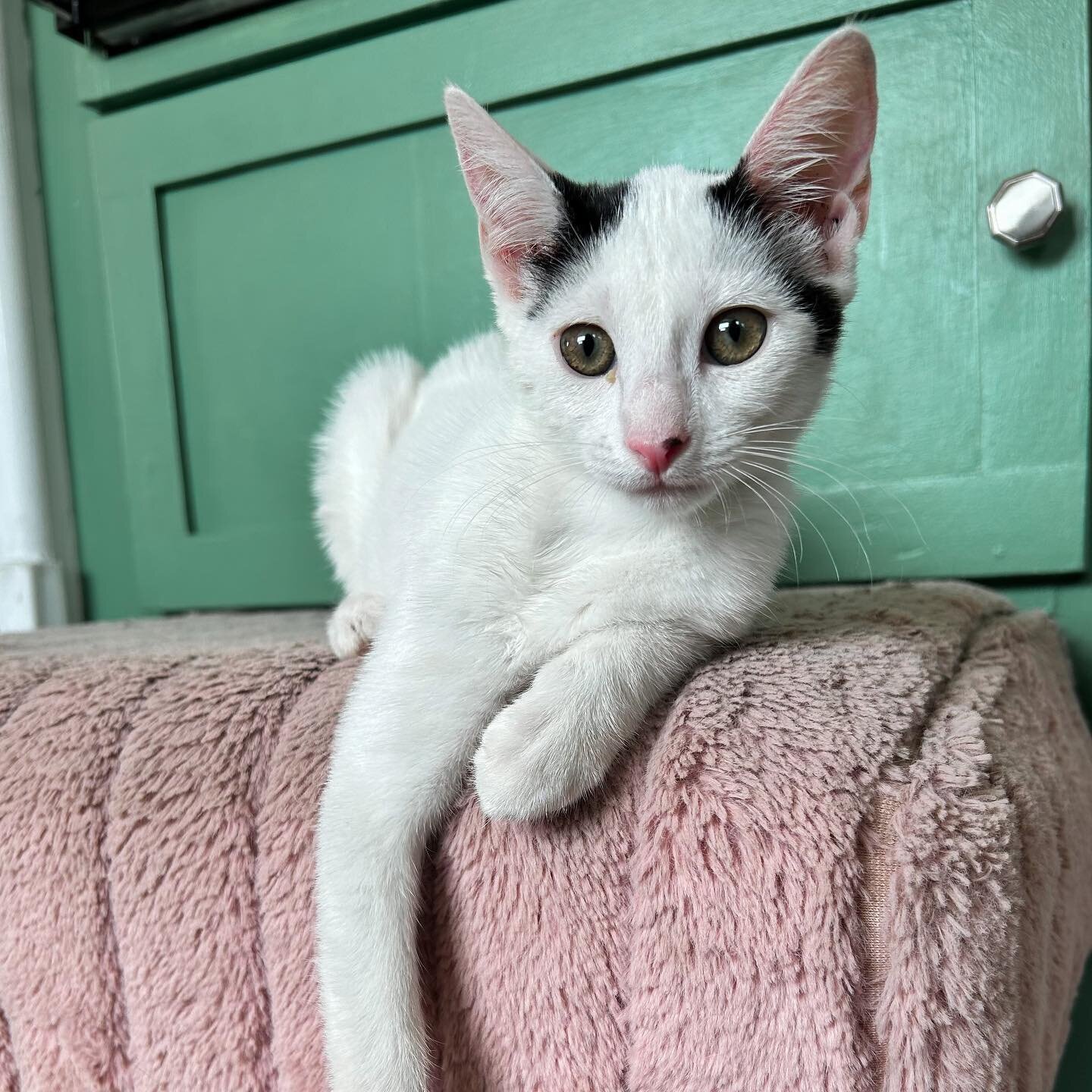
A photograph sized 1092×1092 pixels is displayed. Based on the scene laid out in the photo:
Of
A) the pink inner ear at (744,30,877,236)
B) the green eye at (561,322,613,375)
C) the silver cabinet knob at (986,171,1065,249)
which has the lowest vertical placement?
the green eye at (561,322,613,375)

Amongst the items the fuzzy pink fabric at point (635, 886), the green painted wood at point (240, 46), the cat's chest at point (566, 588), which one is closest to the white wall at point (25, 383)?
the green painted wood at point (240, 46)

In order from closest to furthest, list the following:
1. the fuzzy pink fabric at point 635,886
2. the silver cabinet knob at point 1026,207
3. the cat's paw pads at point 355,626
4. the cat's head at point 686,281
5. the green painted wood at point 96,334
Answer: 1. the fuzzy pink fabric at point 635,886
2. the cat's head at point 686,281
3. the cat's paw pads at point 355,626
4. the silver cabinet knob at point 1026,207
5. the green painted wood at point 96,334

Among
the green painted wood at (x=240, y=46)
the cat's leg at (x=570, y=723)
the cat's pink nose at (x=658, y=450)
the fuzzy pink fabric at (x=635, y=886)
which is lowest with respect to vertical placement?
the fuzzy pink fabric at (x=635, y=886)

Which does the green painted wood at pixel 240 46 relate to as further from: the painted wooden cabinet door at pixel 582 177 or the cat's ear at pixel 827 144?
the cat's ear at pixel 827 144

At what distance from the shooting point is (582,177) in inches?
50.8

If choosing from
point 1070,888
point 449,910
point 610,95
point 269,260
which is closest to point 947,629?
point 1070,888

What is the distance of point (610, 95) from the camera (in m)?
1.26

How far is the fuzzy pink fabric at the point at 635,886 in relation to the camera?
1.65 ft

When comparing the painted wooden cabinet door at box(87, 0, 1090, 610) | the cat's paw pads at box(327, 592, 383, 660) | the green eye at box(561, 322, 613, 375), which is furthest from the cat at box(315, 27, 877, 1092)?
the painted wooden cabinet door at box(87, 0, 1090, 610)

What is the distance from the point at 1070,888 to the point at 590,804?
0.41m

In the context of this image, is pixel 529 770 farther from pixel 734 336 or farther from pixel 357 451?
pixel 357 451

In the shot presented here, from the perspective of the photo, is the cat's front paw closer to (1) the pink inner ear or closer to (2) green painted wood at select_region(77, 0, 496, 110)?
(1) the pink inner ear

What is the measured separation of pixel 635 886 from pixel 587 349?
0.38 m

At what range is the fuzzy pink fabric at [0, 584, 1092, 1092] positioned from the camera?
1.65ft
